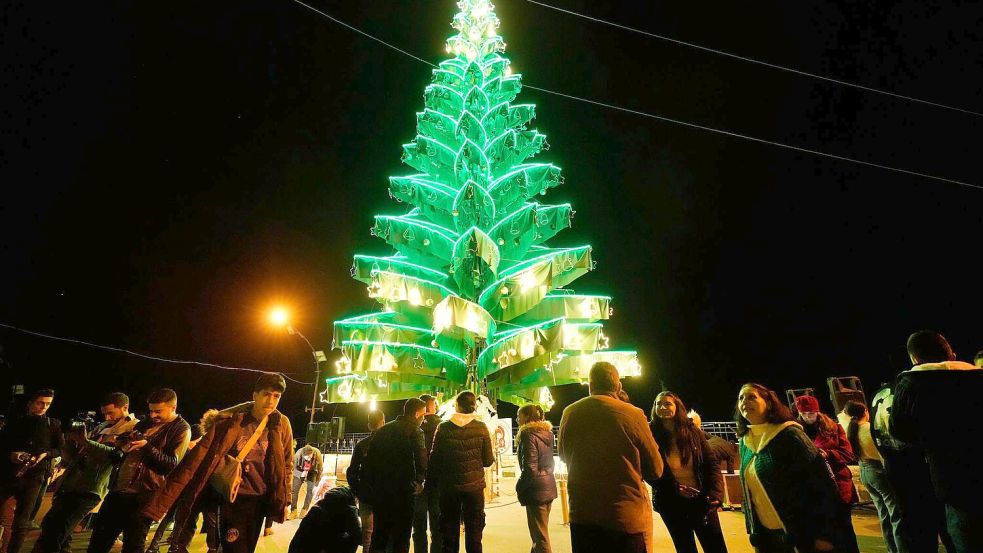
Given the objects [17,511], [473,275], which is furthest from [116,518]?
[473,275]

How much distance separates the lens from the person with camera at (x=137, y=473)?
4027mm

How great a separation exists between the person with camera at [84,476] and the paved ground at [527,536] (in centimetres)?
194

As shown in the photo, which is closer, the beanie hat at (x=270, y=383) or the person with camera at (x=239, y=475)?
the person with camera at (x=239, y=475)

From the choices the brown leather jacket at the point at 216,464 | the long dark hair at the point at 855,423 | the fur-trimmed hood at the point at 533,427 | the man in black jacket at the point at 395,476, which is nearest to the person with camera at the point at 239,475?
the brown leather jacket at the point at 216,464

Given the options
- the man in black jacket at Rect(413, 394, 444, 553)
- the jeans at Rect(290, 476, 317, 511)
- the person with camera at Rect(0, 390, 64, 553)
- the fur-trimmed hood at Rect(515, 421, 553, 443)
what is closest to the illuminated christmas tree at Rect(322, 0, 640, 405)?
the jeans at Rect(290, 476, 317, 511)

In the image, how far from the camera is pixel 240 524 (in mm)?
3791

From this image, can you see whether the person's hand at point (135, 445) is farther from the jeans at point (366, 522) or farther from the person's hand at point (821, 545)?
the person's hand at point (821, 545)

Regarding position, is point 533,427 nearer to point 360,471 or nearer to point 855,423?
point 360,471

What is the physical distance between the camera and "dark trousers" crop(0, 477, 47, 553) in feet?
17.6

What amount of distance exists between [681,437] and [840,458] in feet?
7.33

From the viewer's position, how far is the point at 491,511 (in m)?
9.18

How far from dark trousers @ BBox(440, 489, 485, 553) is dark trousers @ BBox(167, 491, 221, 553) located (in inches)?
88.5

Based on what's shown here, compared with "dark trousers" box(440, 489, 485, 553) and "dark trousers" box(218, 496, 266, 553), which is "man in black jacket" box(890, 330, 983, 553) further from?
"dark trousers" box(218, 496, 266, 553)

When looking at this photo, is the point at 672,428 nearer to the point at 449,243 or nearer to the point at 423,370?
the point at 423,370
